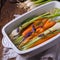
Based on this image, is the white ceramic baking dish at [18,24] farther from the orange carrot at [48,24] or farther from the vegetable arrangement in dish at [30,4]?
the vegetable arrangement in dish at [30,4]

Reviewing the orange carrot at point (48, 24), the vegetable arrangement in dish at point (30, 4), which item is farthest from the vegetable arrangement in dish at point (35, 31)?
the vegetable arrangement in dish at point (30, 4)

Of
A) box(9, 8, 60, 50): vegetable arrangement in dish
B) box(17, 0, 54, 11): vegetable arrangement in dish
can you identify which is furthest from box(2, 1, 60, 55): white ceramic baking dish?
box(17, 0, 54, 11): vegetable arrangement in dish

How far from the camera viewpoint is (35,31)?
0.70m

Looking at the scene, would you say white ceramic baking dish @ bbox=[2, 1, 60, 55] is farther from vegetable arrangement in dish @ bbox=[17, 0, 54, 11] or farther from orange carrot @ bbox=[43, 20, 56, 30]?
vegetable arrangement in dish @ bbox=[17, 0, 54, 11]

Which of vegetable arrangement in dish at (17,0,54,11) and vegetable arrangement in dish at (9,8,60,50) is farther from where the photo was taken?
vegetable arrangement in dish at (17,0,54,11)

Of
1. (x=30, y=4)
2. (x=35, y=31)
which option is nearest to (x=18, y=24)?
(x=35, y=31)

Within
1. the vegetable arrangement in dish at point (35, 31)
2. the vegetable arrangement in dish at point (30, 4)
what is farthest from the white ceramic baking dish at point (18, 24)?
the vegetable arrangement in dish at point (30, 4)

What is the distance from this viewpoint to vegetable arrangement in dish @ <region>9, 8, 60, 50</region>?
68cm

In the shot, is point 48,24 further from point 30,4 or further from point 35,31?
point 30,4

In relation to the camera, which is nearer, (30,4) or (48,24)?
(48,24)

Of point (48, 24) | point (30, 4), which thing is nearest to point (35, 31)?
point (48, 24)

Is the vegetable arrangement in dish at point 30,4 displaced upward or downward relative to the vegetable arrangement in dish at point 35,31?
downward

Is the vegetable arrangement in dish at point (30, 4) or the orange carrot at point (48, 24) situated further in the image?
the vegetable arrangement in dish at point (30, 4)

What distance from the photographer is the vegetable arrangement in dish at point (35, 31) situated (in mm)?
678
